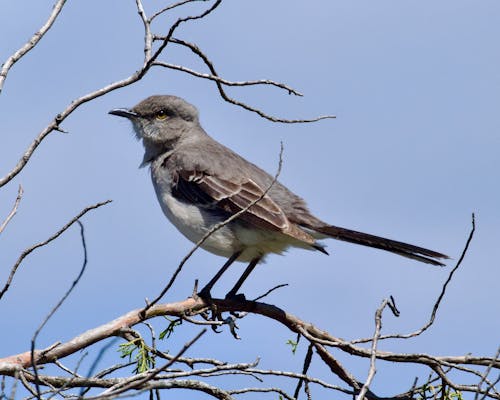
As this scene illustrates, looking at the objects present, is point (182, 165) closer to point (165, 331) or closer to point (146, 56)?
point (165, 331)

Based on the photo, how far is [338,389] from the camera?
4.63 metres

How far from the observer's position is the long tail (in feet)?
20.5

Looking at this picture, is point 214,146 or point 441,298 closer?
point 441,298

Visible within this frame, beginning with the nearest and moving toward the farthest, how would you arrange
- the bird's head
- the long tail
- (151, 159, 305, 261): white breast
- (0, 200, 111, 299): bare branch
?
(0, 200, 111, 299): bare branch → the long tail → (151, 159, 305, 261): white breast → the bird's head

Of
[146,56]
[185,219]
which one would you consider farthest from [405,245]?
[146,56]

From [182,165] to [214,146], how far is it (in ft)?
2.30

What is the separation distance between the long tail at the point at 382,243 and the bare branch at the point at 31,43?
3030 mm

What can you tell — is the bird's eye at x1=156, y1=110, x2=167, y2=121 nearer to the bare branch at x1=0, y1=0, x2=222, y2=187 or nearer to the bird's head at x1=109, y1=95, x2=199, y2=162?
the bird's head at x1=109, y1=95, x2=199, y2=162

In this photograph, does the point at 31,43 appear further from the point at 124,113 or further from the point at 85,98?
the point at 124,113

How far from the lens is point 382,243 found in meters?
6.54

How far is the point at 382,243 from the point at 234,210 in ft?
4.02

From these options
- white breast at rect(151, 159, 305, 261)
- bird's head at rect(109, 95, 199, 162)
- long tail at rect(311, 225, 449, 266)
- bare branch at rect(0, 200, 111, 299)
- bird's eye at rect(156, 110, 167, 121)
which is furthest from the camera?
bird's eye at rect(156, 110, 167, 121)

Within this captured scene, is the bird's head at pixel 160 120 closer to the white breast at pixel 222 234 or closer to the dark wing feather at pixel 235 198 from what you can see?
the dark wing feather at pixel 235 198

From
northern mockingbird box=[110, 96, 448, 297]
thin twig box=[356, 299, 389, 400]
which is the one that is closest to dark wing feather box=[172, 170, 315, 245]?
northern mockingbird box=[110, 96, 448, 297]
